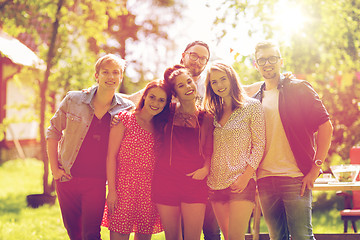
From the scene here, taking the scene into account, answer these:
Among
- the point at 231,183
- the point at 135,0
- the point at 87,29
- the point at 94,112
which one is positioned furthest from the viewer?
the point at 135,0

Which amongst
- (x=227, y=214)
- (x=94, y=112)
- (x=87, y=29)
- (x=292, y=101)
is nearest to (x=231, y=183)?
(x=227, y=214)

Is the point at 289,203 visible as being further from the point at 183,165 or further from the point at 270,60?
the point at 270,60

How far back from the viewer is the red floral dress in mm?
3771

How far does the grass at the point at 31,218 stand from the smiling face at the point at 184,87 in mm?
3177

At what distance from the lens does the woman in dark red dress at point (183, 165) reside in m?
3.52

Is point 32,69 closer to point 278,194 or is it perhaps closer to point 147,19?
point 278,194

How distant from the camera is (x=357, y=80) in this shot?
9.77m

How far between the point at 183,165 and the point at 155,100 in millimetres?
587

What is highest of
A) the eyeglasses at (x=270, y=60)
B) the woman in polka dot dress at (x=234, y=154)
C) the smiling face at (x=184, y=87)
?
the eyeglasses at (x=270, y=60)

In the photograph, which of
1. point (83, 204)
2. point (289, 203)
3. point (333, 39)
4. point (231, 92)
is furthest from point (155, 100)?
point (333, 39)

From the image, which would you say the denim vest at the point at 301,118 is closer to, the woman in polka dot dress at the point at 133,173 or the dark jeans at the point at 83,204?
the woman in polka dot dress at the point at 133,173

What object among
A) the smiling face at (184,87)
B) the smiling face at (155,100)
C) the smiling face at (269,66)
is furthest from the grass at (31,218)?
the smiling face at (269,66)

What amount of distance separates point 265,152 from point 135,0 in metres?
15.3

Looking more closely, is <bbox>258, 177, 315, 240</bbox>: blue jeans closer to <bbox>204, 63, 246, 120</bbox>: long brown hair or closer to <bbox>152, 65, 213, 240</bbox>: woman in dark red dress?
<bbox>152, 65, 213, 240</bbox>: woman in dark red dress
